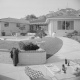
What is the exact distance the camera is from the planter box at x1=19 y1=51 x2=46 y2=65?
8555 millimetres

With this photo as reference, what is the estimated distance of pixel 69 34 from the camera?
68.2ft

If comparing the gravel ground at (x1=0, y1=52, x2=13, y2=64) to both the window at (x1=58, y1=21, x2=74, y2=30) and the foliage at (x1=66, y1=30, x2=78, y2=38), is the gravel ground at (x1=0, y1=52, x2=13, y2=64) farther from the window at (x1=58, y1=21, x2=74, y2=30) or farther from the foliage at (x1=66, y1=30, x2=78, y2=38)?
→ the window at (x1=58, y1=21, x2=74, y2=30)

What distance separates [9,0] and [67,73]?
14.7ft

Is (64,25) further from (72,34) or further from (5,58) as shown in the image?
(5,58)

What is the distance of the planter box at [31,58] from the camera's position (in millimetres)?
8555

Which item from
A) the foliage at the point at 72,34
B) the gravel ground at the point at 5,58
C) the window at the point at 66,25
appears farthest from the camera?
the window at the point at 66,25

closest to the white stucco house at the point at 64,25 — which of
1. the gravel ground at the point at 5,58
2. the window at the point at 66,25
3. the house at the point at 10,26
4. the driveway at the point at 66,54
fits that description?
the window at the point at 66,25

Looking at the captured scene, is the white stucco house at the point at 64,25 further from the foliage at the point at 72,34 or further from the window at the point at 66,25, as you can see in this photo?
the foliage at the point at 72,34

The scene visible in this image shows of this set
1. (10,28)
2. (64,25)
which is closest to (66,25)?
(64,25)

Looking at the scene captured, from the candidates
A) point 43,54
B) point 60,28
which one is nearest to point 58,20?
point 60,28

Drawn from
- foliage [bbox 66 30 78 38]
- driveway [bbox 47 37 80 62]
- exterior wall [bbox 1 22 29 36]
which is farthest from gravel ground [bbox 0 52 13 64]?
exterior wall [bbox 1 22 29 36]

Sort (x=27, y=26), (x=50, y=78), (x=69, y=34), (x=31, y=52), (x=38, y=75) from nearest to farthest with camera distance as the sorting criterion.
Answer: (x=38, y=75) → (x=50, y=78) → (x=31, y=52) → (x=69, y=34) → (x=27, y=26)

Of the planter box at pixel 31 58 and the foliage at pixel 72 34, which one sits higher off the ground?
the foliage at pixel 72 34

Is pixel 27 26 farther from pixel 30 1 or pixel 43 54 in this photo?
pixel 30 1
